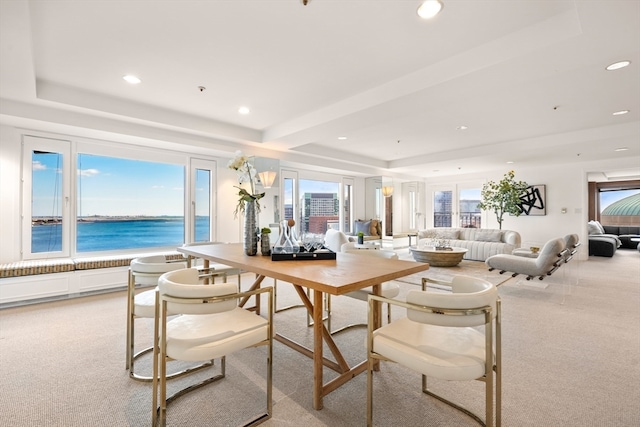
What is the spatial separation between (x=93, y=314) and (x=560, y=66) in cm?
521

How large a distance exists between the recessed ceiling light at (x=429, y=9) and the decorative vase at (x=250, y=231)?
189 centimetres

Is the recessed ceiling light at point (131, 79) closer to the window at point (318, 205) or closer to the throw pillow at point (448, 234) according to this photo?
the window at point (318, 205)

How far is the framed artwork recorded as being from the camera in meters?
7.96

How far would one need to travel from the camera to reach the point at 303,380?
6.85 feet

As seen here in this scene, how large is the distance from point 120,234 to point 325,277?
485cm

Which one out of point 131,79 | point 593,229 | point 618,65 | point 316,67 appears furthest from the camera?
point 593,229

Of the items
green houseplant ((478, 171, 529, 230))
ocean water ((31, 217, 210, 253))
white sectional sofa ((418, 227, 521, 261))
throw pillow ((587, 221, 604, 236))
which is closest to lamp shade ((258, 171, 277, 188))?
ocean water ((31, 217, 210, 253))

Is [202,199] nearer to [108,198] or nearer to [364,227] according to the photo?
[108,198]

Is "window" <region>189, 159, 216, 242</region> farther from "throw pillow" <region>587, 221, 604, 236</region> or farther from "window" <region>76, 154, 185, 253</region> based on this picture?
"throw pillow" <region>587, 221, 604, 236</region>

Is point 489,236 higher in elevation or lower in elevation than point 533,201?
lower

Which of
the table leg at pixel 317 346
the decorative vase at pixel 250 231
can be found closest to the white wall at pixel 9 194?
the decorative vase at pixel 250 231

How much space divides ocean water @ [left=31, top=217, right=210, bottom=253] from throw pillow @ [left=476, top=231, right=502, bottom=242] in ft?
20.5

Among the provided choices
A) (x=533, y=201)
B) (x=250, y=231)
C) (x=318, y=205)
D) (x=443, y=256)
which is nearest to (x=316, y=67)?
(x=250, y=231)

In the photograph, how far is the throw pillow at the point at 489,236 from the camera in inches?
278
